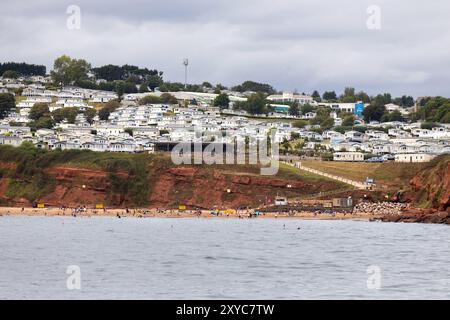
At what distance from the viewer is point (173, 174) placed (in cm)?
13938

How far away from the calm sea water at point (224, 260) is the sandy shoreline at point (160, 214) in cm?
1456

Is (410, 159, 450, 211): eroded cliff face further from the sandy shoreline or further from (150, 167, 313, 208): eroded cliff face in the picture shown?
(150, 167, 313, 208): eroded cliff face

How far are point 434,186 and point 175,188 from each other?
1413 inches

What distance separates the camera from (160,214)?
127 m

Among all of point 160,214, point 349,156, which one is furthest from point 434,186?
point 349,156

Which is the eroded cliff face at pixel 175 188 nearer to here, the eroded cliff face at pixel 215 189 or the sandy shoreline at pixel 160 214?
the eroded cliff face at pixel 215 189

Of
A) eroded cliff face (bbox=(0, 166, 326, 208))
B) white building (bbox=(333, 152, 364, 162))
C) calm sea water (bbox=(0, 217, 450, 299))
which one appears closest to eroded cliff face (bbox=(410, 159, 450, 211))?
calm sea water (bbox=(0, 217, 450, 299))

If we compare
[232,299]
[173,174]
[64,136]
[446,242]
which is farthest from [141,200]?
[232,299]

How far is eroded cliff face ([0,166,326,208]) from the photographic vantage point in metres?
134

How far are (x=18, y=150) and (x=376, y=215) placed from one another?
185 feet

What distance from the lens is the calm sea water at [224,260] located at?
54594 mm

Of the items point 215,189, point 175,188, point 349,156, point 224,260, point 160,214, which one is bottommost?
point 160,214

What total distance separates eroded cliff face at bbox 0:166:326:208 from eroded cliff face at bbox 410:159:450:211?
1274 centimetres

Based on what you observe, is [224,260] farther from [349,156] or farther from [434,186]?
[349,156]
